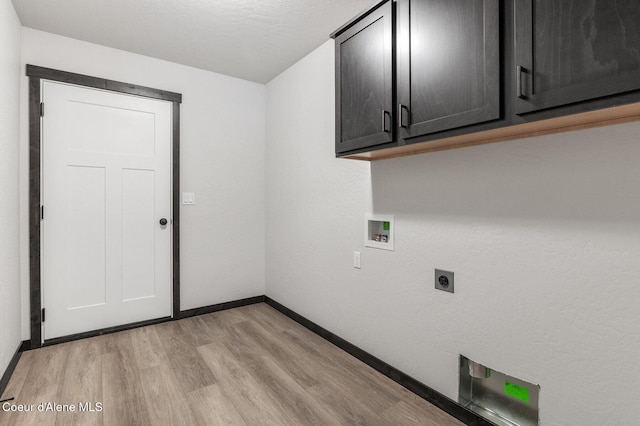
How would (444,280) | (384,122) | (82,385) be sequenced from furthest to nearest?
(82,385) < (444,280) < (384,122)

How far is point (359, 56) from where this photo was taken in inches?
75.5

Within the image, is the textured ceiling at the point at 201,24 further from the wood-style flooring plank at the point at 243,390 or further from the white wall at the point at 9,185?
the wood-style flooring plank at the point at 243,390

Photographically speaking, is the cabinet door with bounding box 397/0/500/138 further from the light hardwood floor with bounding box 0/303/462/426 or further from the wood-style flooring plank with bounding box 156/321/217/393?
the wood-style flooring plank with bounding box 156/321/217/393

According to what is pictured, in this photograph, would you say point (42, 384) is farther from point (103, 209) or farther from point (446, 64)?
point (446, 64)

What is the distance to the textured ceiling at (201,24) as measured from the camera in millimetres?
2254

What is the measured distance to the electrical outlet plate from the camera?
183cm

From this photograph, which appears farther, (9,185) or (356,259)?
(356,259)

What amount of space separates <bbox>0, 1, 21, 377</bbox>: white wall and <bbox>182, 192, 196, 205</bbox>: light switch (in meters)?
1.25

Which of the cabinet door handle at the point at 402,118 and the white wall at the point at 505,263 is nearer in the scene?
the white wall at the point at 505,263

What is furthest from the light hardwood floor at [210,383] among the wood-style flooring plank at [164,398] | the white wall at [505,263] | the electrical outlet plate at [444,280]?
the electrical outlet plate at [444,280]

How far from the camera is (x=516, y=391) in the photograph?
1580mm

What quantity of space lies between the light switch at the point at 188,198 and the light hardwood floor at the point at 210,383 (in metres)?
1.27

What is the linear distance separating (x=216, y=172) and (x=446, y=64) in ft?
8.78

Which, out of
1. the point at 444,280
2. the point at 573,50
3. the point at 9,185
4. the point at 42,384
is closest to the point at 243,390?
the point at 42,384
